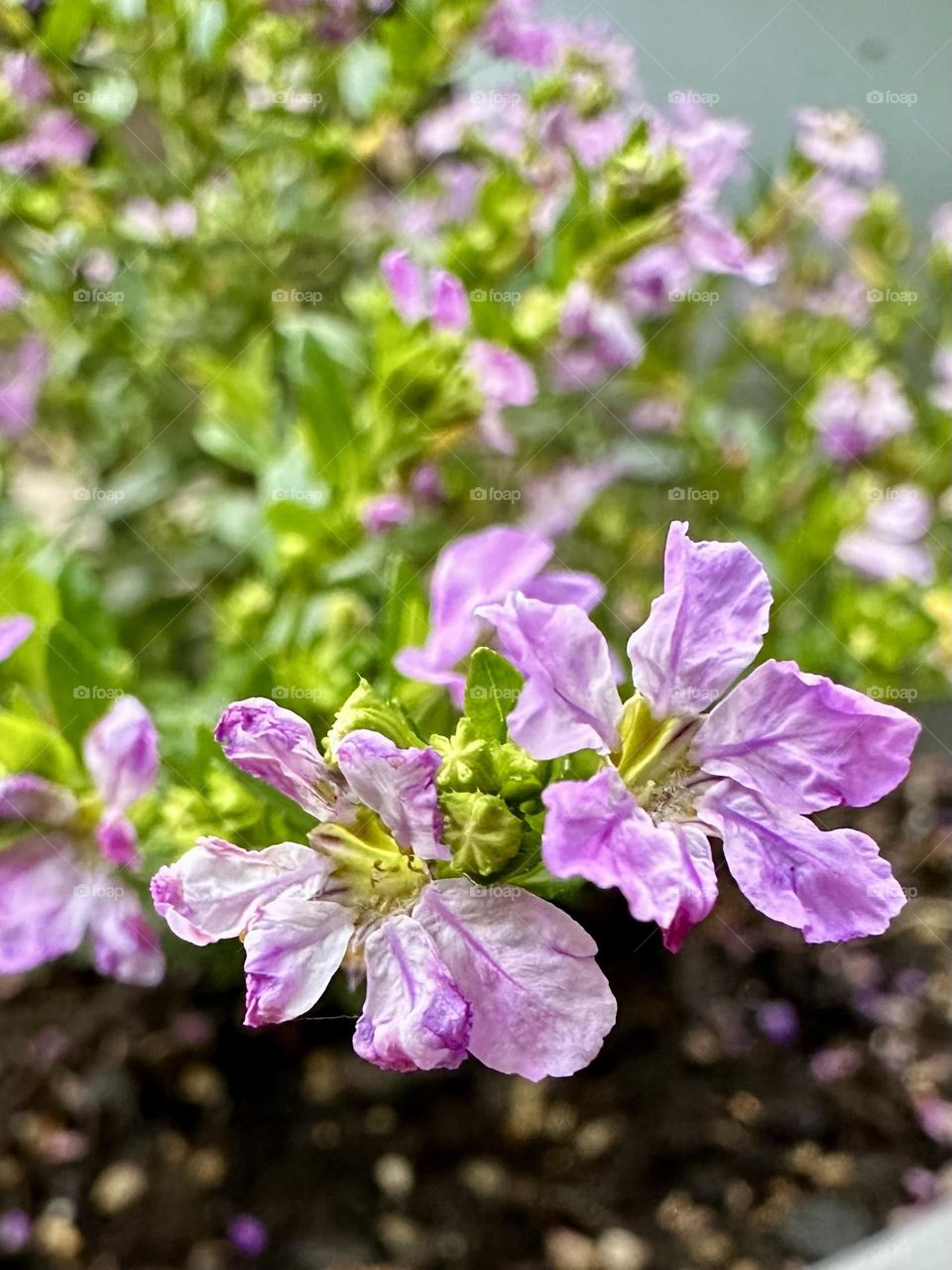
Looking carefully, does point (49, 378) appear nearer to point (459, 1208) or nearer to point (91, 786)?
point (91, 786)

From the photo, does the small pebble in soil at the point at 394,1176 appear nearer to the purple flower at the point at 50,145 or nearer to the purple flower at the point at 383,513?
the purple flower at the point at 383,513

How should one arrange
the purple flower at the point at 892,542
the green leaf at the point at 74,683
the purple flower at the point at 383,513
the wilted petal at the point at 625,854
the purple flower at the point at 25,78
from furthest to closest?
the purple flower at the point at 892,542 → the purple flower at the point at 25,78 → the purple flower at the point at 383,513 → the green leaf at the point at 74,683 → the wilted petal at the point at 625,854

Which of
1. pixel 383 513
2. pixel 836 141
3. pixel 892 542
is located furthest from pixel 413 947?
pixel 836 141

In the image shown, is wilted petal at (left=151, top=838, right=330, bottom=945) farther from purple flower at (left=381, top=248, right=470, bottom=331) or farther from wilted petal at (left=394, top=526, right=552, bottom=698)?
purple flower at (left=381, top=248, right=470, bottom=331)

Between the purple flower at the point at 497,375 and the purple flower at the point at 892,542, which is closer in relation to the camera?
the purple flower at the point at 497,375

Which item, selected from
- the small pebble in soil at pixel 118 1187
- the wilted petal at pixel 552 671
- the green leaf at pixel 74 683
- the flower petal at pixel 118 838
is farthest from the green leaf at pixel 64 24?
the small pebble in soil at pixel 118 1187

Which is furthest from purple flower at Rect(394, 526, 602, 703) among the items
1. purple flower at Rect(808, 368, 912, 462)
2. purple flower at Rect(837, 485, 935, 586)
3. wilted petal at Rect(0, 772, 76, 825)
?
purple flower at Rect(808, 368, 912, 462)
